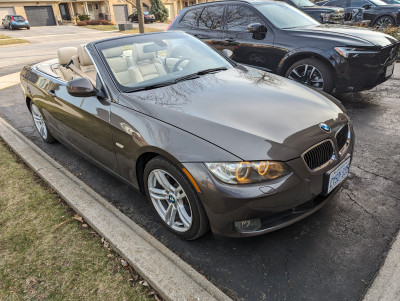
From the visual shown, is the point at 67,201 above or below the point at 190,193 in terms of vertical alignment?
below

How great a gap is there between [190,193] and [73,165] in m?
2.31

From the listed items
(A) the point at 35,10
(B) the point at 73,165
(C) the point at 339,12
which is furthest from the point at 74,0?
(B) the point at 73,165

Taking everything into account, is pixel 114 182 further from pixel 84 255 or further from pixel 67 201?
pixel 84 255

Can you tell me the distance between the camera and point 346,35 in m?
4.77

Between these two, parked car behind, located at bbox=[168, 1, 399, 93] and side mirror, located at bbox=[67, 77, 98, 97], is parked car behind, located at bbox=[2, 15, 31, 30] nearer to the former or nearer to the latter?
parked car behind, located at bbox=[168, 1, 399, 93]

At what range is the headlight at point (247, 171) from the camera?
6.46 feet

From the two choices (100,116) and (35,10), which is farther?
(35,10)

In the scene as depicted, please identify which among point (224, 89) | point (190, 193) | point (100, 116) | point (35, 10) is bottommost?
point (35, 10)

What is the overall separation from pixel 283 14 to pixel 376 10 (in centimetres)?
961

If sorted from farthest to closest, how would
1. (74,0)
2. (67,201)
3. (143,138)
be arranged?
(74,0), (67,201), (143,138)

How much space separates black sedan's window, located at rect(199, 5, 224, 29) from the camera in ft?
19.7

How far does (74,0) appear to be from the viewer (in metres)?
42.8

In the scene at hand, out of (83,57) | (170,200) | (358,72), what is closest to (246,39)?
(358,72)

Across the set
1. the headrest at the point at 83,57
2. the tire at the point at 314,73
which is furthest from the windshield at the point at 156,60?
the tire at the point at 314,73
